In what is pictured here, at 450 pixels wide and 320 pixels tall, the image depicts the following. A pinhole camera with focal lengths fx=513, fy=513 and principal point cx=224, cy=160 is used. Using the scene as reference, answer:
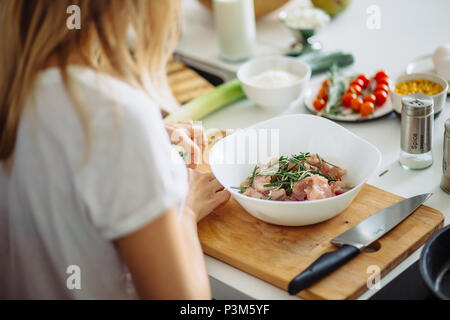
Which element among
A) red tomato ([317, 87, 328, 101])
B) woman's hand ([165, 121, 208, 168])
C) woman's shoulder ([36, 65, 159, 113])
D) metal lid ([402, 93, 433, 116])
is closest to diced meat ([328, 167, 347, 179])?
metal lid ([402, 93, 433, 116])

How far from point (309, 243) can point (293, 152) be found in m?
0.32

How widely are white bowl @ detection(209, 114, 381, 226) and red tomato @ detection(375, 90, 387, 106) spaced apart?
1.16 ft

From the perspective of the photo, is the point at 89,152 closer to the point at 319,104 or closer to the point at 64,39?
the point at 64,39

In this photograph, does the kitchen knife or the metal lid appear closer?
the kitchen knife

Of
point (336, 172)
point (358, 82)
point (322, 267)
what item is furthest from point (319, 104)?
point (322, 267)

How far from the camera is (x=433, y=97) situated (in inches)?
54.9

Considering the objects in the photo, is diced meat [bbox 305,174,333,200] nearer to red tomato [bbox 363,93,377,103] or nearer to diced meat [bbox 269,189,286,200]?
diced meat [bbox 269,189,286,200]

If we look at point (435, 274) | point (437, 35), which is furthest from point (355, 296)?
point (437, 35)

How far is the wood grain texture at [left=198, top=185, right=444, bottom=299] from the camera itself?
3.28 feet

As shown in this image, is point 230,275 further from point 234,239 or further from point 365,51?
point 365,51

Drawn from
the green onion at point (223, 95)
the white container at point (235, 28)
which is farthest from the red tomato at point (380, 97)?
the white container at point (235, 28)

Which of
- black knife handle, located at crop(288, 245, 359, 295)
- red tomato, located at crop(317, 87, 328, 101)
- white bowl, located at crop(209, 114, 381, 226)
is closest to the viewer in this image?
black knife handle, located at crop(288, 245, 359, 295)

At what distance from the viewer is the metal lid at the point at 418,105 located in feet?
4.01

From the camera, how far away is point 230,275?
1.08 m
